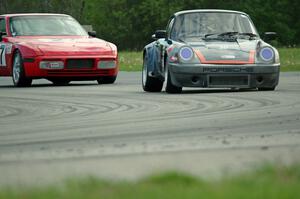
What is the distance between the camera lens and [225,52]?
16.8 meters

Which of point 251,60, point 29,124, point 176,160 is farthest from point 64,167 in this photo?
point 251,60

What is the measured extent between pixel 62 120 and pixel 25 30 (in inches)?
445

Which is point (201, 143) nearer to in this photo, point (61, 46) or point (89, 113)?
point (89, 113)

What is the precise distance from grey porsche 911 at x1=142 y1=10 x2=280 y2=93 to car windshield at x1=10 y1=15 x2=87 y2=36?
194 inches

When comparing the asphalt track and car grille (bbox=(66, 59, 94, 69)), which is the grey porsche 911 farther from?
car grille (bbox=(66, 59, 94, 69))

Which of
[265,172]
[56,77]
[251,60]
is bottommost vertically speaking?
[56,77]

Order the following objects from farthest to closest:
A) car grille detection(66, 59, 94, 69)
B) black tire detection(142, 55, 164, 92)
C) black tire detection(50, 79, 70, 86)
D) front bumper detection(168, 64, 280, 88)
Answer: black tire detection(50, 79, 70, 86)
car grille detection(66, 59, 94, 69)
black tire detection(142, 55, 164, 92)
front bumper detection(168, 64, 280, 88)

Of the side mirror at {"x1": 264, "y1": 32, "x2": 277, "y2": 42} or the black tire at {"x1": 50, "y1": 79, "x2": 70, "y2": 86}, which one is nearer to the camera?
the side mirror at {"x1": 264, "y1": 32, "x2": 277, "y2": 42}

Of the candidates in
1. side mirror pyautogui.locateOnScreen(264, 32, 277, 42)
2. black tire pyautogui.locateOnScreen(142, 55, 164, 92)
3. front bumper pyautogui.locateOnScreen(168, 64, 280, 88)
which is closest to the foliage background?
side mirror pyautogui.locateOnScreen(264, 32, 277, 42)

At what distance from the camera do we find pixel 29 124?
36.0 ft

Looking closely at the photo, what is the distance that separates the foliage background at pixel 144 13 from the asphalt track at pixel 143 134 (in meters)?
75.8

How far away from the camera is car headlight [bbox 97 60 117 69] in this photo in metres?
21.1

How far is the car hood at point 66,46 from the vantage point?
68.7ft

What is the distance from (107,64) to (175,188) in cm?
1613
